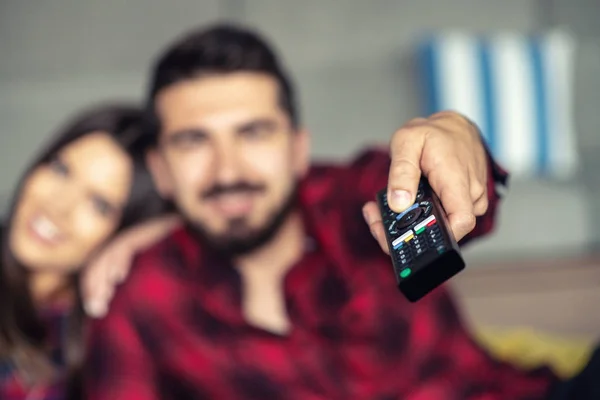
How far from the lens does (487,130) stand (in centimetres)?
193

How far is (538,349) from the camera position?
125 centimetres

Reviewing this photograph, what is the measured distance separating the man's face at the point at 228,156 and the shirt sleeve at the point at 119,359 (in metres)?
0.17

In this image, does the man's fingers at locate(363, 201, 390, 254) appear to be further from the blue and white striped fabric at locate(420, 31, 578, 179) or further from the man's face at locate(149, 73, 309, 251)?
the blue and white striped fabric at locate(420, 31, 578, 179)

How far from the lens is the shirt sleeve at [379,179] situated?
70cm

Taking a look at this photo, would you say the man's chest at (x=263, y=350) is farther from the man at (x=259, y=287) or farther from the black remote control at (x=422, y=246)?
the black remote control at (x=422, y=246)

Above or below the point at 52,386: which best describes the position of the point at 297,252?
above

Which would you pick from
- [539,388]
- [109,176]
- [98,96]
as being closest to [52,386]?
[109,176]

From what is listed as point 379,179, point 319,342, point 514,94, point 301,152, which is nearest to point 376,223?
point 379,179

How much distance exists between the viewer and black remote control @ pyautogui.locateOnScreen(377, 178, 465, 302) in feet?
1.70

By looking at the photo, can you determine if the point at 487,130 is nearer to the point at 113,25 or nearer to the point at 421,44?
the point at 421,44

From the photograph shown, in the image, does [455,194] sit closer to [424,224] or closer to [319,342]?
[424,224]

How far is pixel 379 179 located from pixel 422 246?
36 centimetres

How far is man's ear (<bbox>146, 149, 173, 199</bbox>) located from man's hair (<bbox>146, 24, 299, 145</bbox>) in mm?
54

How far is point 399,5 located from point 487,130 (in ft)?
1.49
